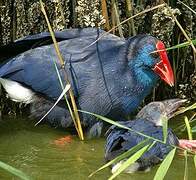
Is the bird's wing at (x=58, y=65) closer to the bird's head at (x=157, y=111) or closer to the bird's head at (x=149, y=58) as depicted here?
the bird's head at (x=149, y=58)

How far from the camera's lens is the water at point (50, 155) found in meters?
3.73

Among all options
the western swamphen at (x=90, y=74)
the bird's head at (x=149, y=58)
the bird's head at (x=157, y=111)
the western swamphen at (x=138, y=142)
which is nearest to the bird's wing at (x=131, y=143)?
the western swamphen at (x=138, y=142)

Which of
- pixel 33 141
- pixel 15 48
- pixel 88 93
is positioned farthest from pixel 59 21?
pixel 33 141

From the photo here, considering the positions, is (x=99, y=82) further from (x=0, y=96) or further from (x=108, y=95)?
(x=0, y=96)

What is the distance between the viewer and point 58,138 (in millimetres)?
4730

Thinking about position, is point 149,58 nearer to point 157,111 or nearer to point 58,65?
point 157,111

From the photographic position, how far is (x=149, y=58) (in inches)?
185

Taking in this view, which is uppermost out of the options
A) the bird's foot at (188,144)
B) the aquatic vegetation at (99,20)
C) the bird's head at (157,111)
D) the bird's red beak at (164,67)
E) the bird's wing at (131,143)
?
the aquatic vegetation at (99,20)

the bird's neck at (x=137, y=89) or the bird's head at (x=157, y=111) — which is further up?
the bird's neck at (x=137, y=89)

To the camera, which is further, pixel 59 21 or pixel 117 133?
pixel 59 21

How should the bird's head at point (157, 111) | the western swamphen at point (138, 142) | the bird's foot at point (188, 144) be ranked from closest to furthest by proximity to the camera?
the western swamphen at point (138, 142), the bird's foot at point (188, 144), the bird's head at point (157, 111)

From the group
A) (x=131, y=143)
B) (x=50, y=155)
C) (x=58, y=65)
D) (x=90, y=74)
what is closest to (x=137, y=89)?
(x=90, y=74)

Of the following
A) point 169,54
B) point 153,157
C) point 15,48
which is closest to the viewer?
point 153,157

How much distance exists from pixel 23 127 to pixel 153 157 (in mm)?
1574
